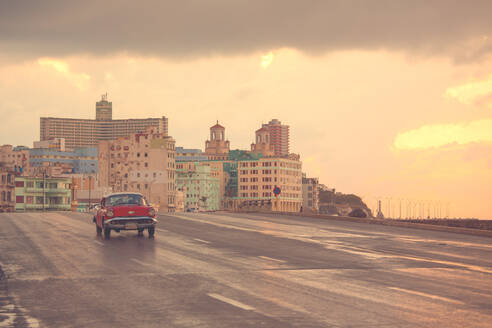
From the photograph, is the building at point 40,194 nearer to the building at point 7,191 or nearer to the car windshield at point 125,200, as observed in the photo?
the building at point 7,191

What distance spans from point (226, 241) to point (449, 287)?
45.2 ft

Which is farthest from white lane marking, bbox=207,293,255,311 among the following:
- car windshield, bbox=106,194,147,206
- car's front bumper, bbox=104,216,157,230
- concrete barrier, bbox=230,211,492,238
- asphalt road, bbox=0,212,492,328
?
concrete barrier, bbox=230,211,492,238

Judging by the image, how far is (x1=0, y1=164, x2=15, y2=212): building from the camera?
584ft

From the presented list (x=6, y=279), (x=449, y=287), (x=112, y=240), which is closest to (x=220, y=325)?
(x=449, y=287)

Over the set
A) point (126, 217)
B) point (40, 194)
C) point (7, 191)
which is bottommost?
point (126, 217)

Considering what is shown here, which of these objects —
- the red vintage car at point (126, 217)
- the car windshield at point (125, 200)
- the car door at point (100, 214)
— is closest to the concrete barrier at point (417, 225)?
the red vintage car at point (126, 217)

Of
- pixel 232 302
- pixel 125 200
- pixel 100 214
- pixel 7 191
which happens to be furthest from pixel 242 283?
pixel 7 191

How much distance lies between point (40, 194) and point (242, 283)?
167m

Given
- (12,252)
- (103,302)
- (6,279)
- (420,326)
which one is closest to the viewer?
(420,326)

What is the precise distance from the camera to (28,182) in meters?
173

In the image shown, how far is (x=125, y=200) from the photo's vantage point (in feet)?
96.6

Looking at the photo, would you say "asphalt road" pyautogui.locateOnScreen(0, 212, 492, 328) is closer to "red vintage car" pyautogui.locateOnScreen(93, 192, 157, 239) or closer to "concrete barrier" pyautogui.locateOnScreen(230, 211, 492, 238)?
"red vintage car" pyautogui.locateOnScreen(93, 192, 157, 239)

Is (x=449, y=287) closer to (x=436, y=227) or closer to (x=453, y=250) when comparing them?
(x=453, y=250)

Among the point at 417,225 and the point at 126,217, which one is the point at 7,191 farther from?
the point at 126,217
